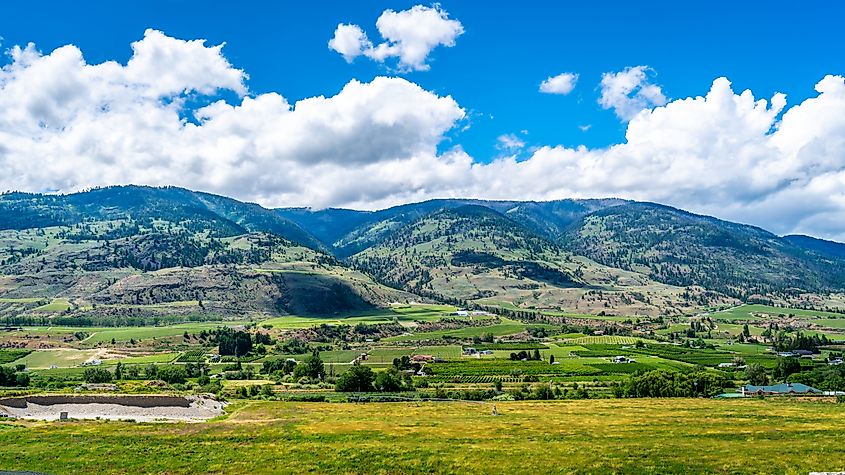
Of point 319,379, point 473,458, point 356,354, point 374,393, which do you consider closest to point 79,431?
point 473,458

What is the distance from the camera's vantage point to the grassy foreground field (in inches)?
1937

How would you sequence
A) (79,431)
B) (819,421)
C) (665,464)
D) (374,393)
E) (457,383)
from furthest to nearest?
(457,383) → (374,393) → (819,421) → (79,431) → (665,464)

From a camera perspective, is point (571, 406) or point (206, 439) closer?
point (206, 439)

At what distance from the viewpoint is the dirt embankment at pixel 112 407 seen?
81062 mm

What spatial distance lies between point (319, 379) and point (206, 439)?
261 feet

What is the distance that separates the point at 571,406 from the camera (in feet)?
299

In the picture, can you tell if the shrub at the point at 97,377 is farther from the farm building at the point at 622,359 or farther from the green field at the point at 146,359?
the farm building at the point at 622,359

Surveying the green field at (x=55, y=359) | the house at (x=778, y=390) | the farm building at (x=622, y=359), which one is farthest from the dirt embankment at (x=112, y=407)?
the farm building at (x=622, y=359)

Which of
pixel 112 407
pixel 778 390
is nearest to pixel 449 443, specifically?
pixel 112 407

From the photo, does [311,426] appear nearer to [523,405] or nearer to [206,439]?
[206,439]

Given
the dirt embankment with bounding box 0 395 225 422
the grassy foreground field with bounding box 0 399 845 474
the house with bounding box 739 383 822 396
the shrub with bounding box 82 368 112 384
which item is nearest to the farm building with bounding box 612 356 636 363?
the house with bounding box 739 383 822 396

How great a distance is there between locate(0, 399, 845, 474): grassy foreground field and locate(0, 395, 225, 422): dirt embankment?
7.43m

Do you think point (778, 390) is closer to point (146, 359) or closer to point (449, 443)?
point (449, 443)

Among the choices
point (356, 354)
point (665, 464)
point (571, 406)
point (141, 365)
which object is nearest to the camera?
point (665, 464)
